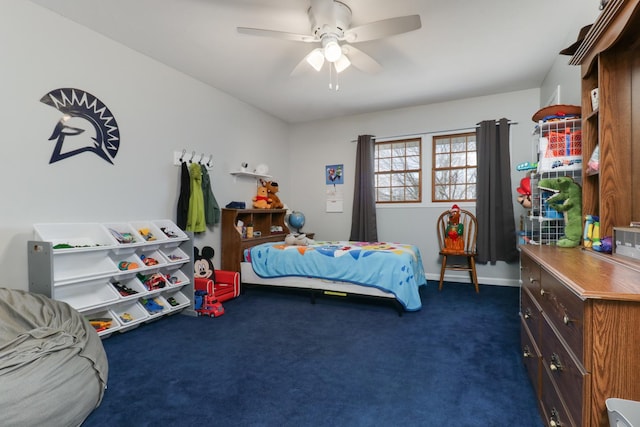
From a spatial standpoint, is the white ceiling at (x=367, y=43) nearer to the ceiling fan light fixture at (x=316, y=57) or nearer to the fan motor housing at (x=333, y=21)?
the fan motor housing at (x=333, y=21)

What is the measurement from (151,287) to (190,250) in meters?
0.50

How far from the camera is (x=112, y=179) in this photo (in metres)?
2.86

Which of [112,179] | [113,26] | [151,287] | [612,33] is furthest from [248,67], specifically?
[612,33]

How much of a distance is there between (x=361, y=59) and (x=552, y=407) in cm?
263

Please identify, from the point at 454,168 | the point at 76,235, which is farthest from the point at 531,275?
the point at 76,235

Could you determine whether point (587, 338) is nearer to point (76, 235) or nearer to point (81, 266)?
point (81, 266)

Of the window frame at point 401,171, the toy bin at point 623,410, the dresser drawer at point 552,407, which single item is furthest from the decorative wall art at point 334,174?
the toy bin at point 623,410

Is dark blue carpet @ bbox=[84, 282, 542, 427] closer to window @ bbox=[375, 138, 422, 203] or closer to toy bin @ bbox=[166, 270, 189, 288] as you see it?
toy bin @ bbox=[166, 270, 189, 288]

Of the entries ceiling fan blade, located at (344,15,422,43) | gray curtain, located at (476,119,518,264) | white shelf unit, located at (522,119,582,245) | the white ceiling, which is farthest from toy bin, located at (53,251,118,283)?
gray curtain, located at (476,119,518,264)

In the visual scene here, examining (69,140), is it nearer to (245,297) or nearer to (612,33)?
(245,297)

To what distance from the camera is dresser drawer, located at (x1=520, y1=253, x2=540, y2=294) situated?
1633 millimetres

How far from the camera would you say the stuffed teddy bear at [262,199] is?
446 cm

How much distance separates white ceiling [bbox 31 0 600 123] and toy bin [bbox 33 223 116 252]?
1666 millimetres

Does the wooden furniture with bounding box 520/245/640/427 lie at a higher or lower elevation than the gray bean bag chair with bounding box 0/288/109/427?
higher
